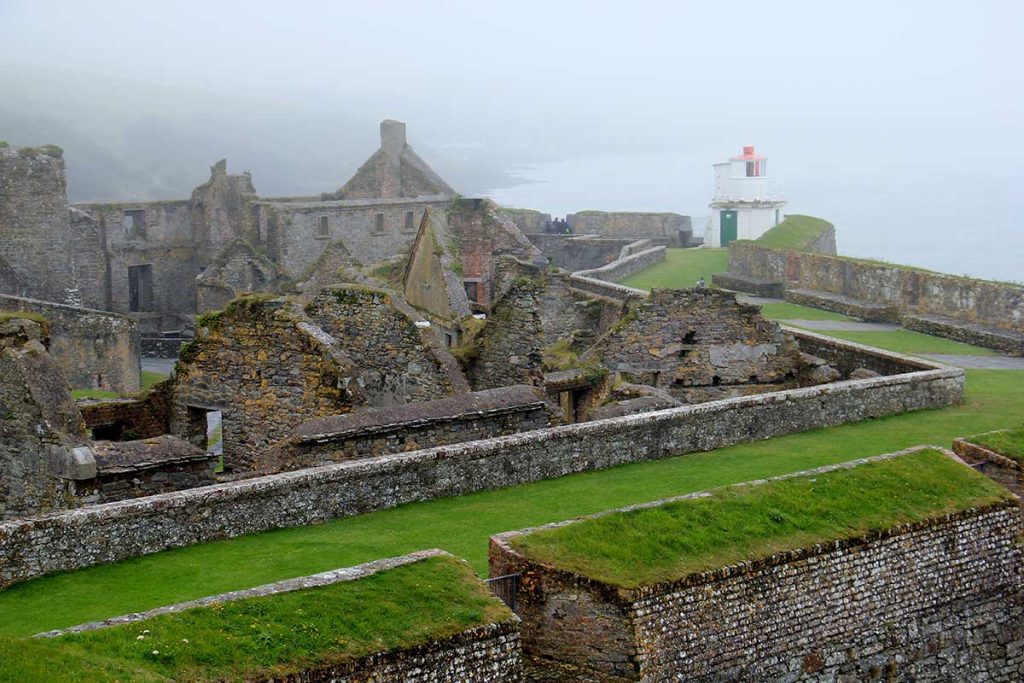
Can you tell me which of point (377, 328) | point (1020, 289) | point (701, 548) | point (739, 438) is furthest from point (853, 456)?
point (1020, 289)

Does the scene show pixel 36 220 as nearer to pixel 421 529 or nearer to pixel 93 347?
pixel 93 347

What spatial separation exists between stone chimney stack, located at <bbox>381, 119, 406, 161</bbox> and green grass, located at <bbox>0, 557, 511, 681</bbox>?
162 ft

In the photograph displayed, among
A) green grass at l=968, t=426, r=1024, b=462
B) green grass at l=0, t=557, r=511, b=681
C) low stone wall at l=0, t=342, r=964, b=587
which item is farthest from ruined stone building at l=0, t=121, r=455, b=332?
green grass at l=0, t=557, r=511, b=681

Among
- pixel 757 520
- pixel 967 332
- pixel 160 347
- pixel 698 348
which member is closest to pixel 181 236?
pixel 160 347

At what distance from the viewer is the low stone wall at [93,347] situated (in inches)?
1406

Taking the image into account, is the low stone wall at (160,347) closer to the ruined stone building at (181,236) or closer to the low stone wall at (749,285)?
the ruined stone building at (181,236)

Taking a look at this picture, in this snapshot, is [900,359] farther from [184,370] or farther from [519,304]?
[184,370]

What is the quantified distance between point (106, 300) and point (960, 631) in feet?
136

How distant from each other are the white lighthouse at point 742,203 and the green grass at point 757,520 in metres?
39.9

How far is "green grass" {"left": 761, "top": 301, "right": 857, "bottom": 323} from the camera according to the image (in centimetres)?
3309

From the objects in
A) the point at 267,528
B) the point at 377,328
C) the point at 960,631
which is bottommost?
the point at 960,631

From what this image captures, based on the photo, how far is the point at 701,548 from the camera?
514 inches

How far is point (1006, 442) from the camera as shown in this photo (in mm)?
17031

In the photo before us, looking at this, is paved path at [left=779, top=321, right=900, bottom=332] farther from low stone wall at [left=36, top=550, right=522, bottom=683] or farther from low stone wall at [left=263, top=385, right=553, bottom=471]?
low stone wall at [left=36, top=550, right=522, bottom=683]
